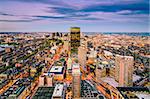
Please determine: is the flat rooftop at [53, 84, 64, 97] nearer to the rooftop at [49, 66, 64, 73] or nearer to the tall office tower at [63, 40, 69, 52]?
the rooftop at [49, 66, 64, 73]

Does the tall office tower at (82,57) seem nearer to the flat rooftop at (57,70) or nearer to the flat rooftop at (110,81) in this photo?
the flat rooftop at (57,70)

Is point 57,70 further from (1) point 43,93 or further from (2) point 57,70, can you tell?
(1) point 43,93

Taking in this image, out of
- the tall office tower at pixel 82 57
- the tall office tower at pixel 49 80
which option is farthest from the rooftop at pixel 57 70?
the tall office tower at pixel 49 80

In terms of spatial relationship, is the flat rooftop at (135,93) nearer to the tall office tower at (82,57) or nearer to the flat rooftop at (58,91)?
the flat rooftop at (58,91)

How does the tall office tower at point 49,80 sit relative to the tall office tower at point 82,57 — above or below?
below

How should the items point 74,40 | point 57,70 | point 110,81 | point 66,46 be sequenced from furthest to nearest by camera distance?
point 66,46, point 74,40, point 57,70, point 110,81

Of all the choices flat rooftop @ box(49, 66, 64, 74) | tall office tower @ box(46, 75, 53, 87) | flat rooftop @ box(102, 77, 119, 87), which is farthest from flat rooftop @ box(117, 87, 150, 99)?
flat rooftop @ box(49, 66, 64, 74)

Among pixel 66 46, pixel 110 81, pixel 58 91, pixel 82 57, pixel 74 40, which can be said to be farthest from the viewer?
pixel 66 46

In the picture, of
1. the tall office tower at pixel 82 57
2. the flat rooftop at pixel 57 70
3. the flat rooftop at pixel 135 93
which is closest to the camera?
the flat rooftop at pixel 135 93

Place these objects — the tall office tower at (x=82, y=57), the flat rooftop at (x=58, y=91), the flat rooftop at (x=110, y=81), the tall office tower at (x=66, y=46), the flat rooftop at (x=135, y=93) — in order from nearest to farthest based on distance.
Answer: the flat rooftop at (x=135, y=93), the flat rooftop at (x=58, y=91), the flat rooftop at (x=110, y=81), the tall office tower at (x=82, y=57), the tall office tower at (x=66, y=46)

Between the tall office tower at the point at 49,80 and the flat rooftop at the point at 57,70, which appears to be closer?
the tall office tower at the point at 49,80

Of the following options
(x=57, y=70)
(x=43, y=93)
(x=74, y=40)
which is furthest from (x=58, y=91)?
(x=74, y=40)

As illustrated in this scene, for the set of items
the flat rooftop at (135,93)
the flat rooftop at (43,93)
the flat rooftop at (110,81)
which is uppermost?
the flat rooftop at (135,93)
